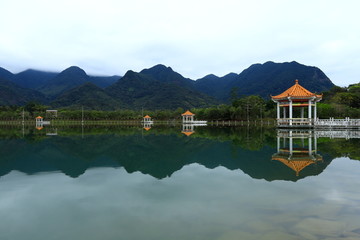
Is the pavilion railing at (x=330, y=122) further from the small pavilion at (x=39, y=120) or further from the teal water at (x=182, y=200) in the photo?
the small pavilion at (x=39, y=120)

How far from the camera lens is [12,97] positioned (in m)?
114

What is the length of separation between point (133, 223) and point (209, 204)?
52.4 inches

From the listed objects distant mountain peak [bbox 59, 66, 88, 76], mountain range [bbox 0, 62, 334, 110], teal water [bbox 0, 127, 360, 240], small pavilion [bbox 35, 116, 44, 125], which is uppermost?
A: distant mountain peak [bbox 59, 66, 88, 76]

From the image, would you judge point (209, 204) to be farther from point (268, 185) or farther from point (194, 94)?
point (194, 94)

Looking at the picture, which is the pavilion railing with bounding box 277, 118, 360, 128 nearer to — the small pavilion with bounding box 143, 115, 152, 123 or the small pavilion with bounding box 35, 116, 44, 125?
the small pavilion with bounding box 143, 115, 152, 123

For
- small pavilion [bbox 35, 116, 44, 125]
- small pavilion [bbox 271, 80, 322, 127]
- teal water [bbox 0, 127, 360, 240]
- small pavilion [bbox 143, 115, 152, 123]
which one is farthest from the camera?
small pavilion [bbox 143, 115, 152, 123]

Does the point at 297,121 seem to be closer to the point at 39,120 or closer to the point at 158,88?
the point at 39,120

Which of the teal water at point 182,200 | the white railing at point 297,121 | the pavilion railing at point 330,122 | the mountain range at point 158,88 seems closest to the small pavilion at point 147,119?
the white railing at point 297,121

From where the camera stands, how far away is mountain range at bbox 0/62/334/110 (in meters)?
97.7

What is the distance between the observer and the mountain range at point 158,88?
97.7m

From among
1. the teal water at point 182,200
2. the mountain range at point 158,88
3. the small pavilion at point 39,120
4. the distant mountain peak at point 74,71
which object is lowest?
the teal water at point 182,200

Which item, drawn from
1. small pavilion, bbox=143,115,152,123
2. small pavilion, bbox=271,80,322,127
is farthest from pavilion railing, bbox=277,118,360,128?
small pavilion, bbox=143,115,152,123

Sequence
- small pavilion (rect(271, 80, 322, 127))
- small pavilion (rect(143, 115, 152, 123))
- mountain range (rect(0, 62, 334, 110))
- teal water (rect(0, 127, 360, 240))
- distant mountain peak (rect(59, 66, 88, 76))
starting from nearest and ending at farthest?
1. teal water (rect(0, 127, 360, 240))
2. small pavilion (rect(271, 80, 322, 127))
3. small pavilion (rect(143, 115, 152, 123))
4. mountain range (rect(0, 62, 334, 110))
5. distant mountain peak (rect(59, 66, 88, 76))

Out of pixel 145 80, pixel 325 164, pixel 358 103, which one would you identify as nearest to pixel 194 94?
pixel 145 80
